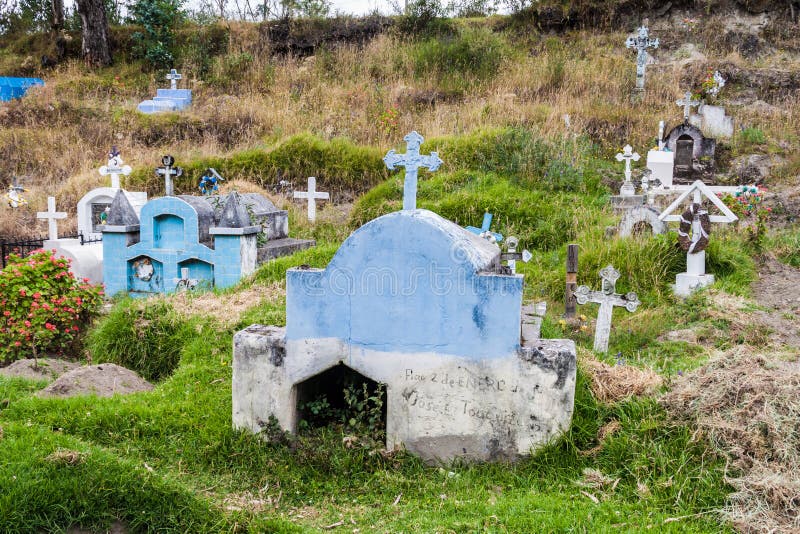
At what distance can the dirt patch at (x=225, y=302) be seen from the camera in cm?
812

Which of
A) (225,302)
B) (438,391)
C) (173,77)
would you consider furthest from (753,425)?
(173,77)

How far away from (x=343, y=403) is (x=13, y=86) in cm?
1944

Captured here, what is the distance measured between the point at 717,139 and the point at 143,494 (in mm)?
14472

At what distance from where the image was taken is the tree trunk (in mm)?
21688

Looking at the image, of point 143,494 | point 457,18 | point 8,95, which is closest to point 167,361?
point 143,494

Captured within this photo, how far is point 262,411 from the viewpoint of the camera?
5375 mm

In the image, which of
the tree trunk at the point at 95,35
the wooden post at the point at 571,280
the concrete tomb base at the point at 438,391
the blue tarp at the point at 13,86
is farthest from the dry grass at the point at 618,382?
the tree trunk at the point at 95,35

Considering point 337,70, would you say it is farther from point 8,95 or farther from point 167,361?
point 167,361

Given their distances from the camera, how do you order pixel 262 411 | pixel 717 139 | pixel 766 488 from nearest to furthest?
pixel 766 488 < pixel 262 411 < pixel 717 139

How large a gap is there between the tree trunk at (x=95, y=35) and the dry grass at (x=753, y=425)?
70.9 feet

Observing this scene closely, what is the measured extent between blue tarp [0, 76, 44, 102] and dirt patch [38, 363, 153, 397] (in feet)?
→ 54.0

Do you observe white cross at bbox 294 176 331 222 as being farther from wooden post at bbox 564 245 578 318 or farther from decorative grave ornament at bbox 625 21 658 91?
decorative grave ornament at bbox 625 21 658 91

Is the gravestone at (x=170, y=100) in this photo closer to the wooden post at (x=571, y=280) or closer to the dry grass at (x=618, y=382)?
the wooden post at (x=571, y=280)

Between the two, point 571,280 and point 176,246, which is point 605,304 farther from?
point 176,246
